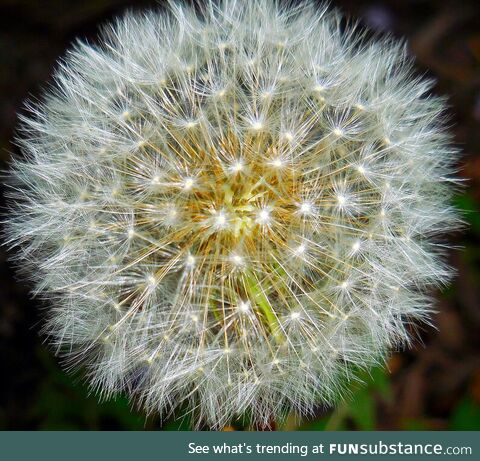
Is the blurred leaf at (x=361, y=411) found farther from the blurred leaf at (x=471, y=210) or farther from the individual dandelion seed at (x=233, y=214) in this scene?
the blurred leaf at (x=471, y=210)

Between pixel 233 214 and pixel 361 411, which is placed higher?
pixel 233 214

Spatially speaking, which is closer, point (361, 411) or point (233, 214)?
point (233, 214)

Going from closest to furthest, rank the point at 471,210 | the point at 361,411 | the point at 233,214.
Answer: the point at 233,214
the point at 361,411
the point at 471,210

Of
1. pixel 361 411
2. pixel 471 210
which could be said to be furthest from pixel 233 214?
pixel 471 210

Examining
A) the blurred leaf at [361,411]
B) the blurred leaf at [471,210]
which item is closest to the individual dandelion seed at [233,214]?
the blurred leaf at [361,411]

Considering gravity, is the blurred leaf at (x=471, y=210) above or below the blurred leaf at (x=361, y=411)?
above

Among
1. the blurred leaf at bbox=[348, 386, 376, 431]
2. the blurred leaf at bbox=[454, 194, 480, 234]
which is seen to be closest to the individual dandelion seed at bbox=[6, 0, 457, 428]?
the blurred leaf at bbox=[348, 386, 376, 431]

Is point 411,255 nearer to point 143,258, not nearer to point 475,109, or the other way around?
point 143,258

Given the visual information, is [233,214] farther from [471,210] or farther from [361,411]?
[471,210]

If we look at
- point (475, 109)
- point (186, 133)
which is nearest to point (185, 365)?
point (186, 133)

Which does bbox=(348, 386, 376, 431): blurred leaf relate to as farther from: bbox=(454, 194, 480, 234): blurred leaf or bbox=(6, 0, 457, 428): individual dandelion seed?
bbox=(454, 194, 480, 234): blurred leaf
